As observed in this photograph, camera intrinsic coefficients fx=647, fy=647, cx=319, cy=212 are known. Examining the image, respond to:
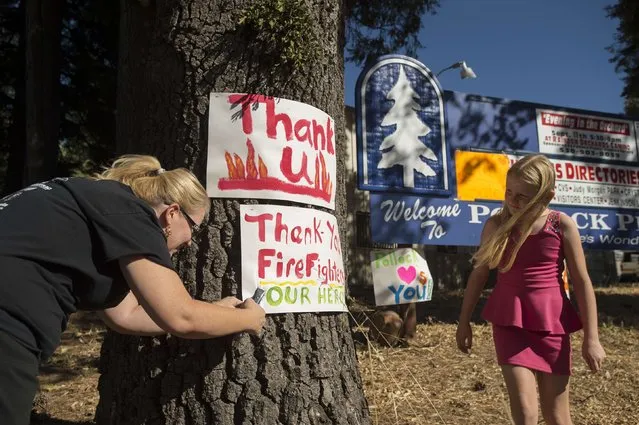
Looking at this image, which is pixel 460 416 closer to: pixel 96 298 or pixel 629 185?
pixel 96 298

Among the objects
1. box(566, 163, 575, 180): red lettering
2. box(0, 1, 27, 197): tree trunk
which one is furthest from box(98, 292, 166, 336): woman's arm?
box(0, 1, 27, 197): tree trunk

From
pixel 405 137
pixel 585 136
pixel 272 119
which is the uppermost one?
pixel 585 136

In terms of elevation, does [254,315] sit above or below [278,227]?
below

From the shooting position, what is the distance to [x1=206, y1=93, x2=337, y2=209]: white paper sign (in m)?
2.69

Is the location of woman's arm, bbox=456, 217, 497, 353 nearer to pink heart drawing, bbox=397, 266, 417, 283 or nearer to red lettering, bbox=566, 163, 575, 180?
pink heart drawing, bbox=397, 266, 417, 283

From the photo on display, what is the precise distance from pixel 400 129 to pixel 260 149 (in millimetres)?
4365

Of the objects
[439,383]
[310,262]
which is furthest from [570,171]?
[310,262]

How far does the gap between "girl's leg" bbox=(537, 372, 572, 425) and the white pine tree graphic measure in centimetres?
399

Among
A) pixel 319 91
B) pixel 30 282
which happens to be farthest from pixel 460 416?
pixel 30 282

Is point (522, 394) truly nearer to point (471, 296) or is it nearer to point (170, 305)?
point (471, 296)

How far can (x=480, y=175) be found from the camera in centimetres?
758

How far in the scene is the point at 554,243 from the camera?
301cm

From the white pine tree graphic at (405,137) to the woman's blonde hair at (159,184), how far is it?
4752 mm

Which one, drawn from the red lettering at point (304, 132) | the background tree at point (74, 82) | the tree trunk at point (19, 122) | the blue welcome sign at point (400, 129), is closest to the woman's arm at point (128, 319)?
the red lettering at point (304, 132)
